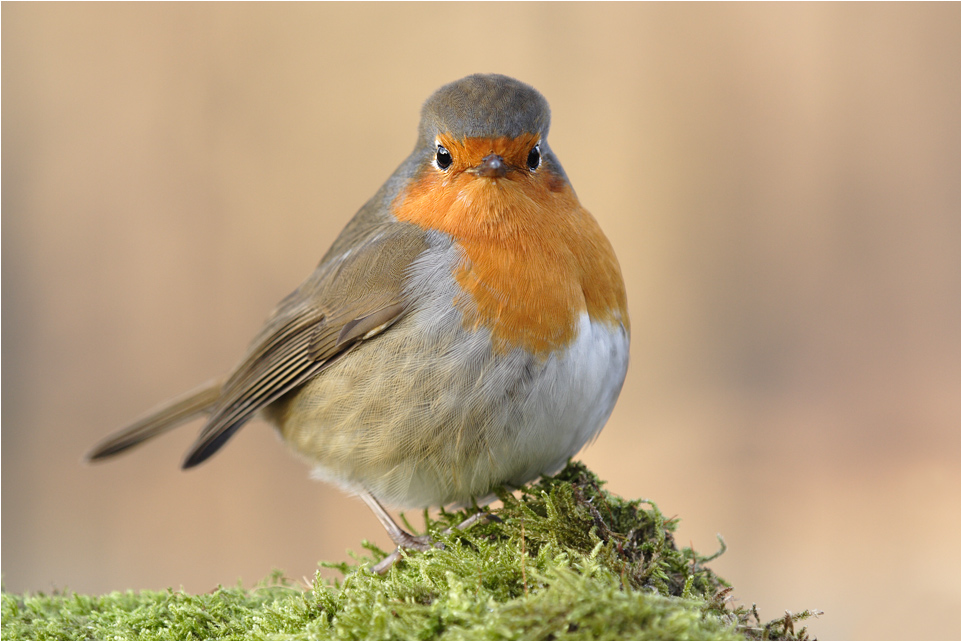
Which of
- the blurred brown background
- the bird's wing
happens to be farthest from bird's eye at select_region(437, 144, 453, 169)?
the blurred brown background

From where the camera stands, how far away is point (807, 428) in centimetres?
700

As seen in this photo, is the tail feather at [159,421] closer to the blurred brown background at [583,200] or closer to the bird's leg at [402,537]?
the bird's leg at [402,537]

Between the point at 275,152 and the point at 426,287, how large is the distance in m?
4.67

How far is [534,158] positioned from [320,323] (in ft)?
3.99

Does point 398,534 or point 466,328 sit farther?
point 398,534

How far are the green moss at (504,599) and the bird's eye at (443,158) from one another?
1.36m

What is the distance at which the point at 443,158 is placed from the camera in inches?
133

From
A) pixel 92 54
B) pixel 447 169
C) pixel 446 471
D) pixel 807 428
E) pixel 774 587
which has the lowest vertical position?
pixel 446 471

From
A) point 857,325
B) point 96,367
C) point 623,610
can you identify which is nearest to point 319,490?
point 96,367

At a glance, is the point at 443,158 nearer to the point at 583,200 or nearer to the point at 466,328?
the point at 466,328

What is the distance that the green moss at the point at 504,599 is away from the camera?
1.79 metres

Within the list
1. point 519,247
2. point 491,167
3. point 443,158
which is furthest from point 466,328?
point 443,158

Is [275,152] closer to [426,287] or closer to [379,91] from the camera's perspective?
[379,91]

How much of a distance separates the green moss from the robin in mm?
240
